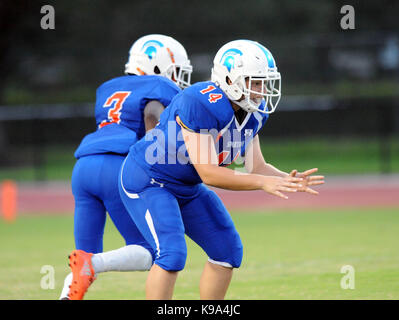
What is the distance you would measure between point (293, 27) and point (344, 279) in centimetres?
1910

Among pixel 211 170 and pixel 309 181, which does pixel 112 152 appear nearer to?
pixel 211 170

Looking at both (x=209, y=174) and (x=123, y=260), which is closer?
(x=209, y=174)

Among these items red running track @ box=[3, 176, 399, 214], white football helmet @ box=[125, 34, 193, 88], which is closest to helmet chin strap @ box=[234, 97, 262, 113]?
white football helmet @ box=[125, 34, 193, 88]

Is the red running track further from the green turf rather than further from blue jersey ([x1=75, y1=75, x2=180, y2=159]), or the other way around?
blue jersey ([x1=75, y1=75, x2=180, y2=159])

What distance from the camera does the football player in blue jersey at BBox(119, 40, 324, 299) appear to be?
Answer: 14.1 ft

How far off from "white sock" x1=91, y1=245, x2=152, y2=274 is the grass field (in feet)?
2.79

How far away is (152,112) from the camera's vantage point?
5.18 metres

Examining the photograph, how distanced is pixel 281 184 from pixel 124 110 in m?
1.55

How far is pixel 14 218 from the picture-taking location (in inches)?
490

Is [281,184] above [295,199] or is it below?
above

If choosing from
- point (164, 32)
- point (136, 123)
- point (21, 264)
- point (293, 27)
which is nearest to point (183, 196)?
point (136, 123)

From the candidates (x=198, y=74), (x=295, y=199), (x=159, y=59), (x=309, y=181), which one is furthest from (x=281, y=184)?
(x=198, y=74)

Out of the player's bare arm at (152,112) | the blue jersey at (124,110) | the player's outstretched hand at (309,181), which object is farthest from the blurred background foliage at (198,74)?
the player's outstretched hand at (309,181)

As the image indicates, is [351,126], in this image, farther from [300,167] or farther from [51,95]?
[51,95]
